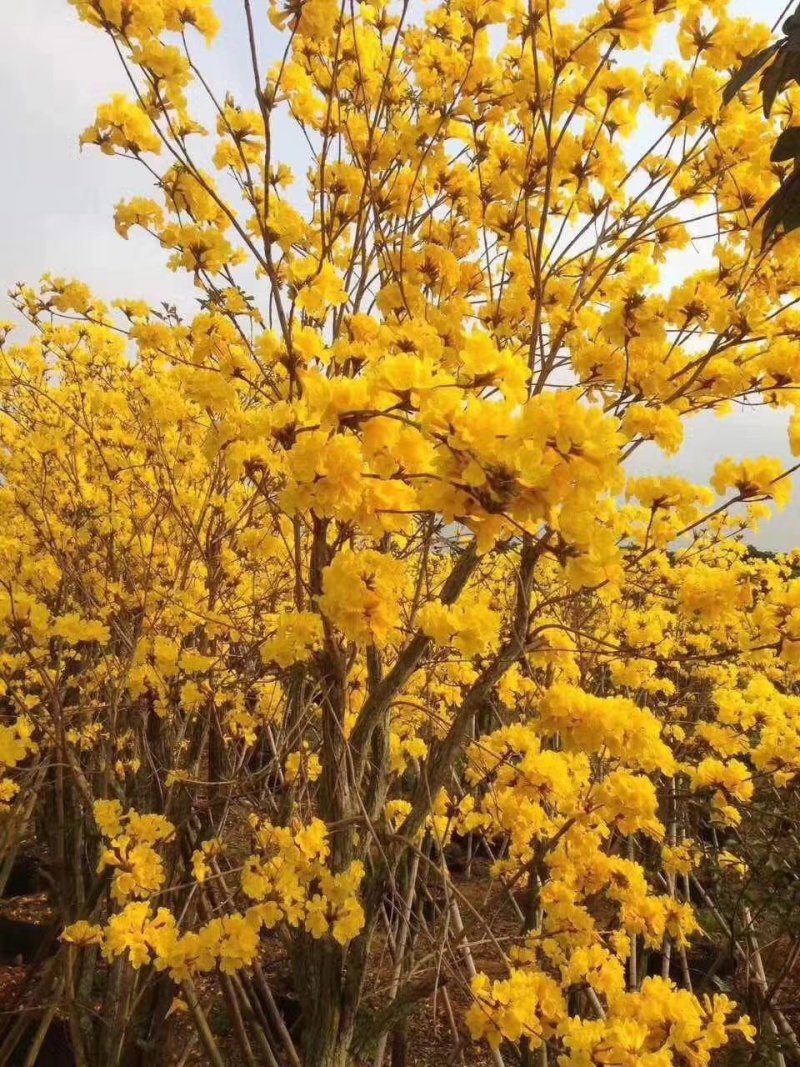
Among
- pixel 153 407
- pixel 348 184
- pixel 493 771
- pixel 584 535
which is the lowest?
pixel 493 771

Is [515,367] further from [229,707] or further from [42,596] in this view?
[42,596]

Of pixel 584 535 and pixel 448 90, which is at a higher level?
pixel 448 90

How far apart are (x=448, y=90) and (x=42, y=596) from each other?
14.4ft

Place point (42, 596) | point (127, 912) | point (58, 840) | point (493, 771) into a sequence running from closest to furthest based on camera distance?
point (127, 912)
point (493, 771)
point (58, 840)
point (42, 596)

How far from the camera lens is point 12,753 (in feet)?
7.94

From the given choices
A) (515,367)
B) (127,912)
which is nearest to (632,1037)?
(127,912)

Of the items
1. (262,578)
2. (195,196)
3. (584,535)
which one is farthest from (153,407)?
(584,535)

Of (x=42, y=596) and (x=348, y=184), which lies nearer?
(x=348, y=184)

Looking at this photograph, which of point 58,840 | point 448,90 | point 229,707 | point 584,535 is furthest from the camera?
point 229,707

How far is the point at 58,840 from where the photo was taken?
367cm

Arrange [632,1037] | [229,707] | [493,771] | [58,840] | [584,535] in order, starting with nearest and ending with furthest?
[584,535] → [632,1037] → [493,771] → [58,840] → [229,707]

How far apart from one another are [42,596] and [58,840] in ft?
7.03

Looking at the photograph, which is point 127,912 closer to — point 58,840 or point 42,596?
point 58,840

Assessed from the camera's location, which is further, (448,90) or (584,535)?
(448,90)
